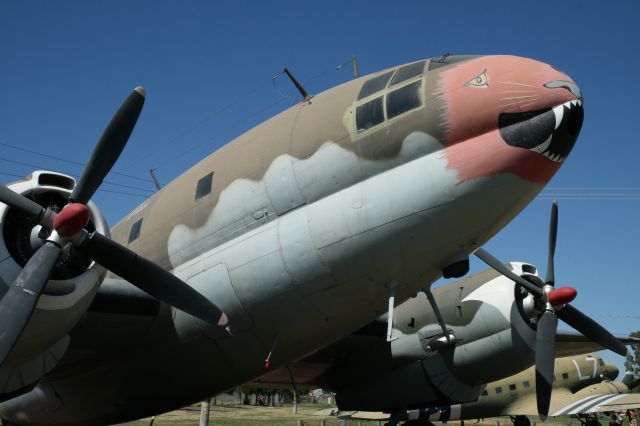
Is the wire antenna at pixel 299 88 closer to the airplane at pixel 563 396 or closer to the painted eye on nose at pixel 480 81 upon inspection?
the painted eye on nose at pixel 480 81

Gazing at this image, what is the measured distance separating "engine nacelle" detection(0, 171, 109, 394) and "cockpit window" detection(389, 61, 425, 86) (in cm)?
425

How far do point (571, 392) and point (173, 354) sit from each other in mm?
23501

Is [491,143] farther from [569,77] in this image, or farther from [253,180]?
[253,180]

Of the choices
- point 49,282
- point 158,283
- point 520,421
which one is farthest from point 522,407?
point 49,282

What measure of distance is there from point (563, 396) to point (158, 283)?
78.0ft

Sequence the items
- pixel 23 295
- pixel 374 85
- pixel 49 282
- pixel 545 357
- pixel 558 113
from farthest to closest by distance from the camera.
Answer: pixel 545 357
pixel 374 85
pixel 49 282
pixel 558 113
pixel 23 295

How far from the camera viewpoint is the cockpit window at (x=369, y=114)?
7.45m

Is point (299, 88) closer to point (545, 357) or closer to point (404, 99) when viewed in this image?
point (404, 99)

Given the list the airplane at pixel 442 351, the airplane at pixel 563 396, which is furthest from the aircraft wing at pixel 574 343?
the airplane at pixel 563 396

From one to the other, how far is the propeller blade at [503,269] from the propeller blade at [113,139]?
6849 millimetres

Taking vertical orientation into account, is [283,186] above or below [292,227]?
above

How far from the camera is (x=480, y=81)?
6.98m

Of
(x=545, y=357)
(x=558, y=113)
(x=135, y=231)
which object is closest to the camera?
(x=558, y=113)

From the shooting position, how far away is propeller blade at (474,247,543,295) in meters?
11.4
